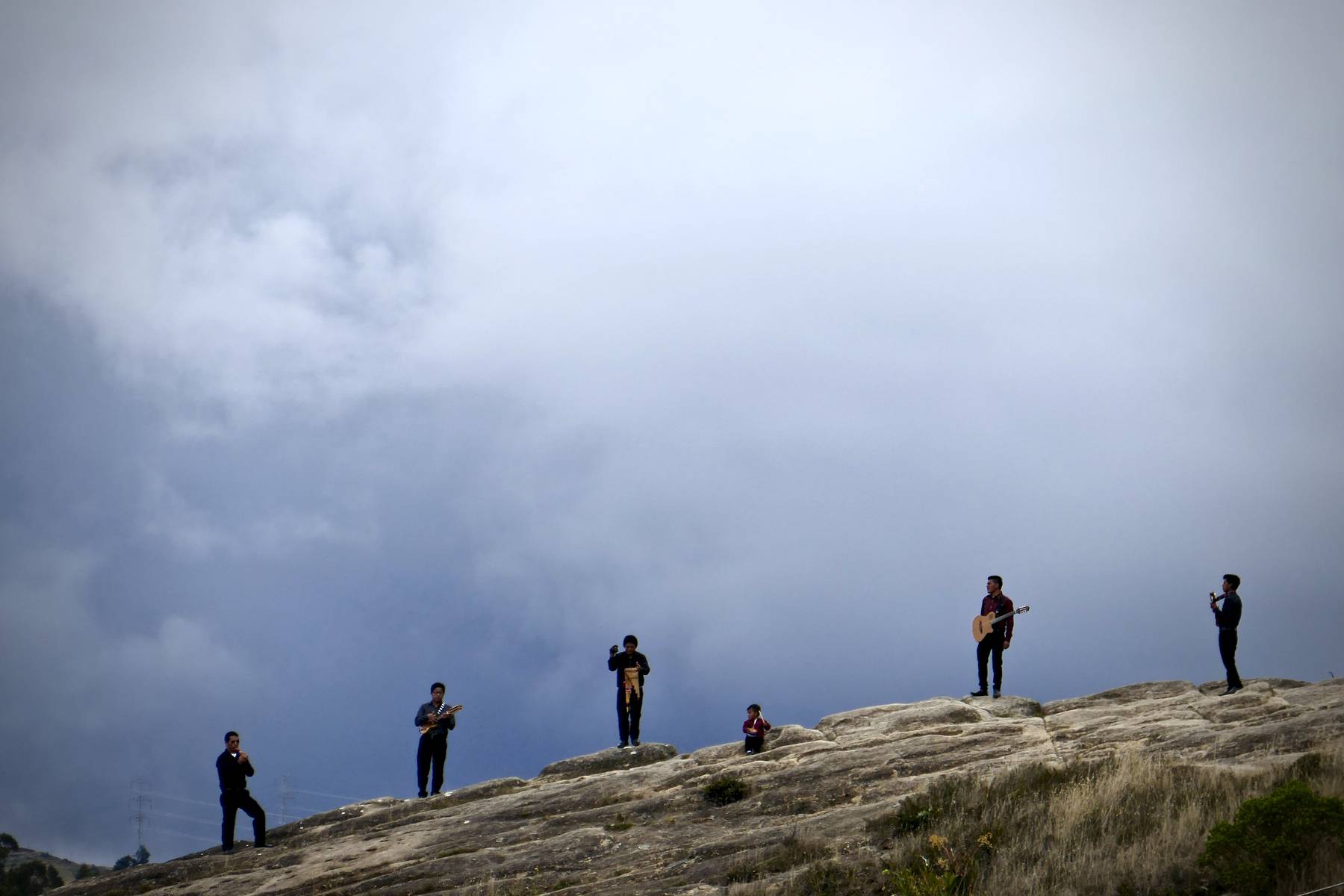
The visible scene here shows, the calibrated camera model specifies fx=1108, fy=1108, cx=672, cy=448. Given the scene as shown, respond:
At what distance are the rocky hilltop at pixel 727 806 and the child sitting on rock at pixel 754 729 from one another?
0.33 meters

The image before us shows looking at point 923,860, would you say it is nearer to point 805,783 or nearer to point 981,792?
point 981,792

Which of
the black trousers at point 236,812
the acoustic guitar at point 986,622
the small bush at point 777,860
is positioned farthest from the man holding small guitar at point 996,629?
the black trousers at point 236,812

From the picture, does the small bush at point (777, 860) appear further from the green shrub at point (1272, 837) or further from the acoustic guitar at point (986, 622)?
the acoustic guitar at point (986, 622)

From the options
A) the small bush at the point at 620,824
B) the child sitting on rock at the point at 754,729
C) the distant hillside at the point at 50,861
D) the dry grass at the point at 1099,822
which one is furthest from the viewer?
the distant hillside at the point at 50,861

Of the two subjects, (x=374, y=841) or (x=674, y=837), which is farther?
(x=374, y=841)

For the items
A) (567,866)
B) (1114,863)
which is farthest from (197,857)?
(1114,863)

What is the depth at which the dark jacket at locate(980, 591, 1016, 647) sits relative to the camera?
27422 mm

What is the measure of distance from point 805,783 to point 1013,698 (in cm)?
837

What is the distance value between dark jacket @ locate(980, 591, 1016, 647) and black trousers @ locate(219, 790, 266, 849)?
17.7 metres

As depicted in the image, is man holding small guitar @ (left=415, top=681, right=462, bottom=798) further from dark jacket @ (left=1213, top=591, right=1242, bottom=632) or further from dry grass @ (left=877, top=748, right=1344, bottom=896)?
dark jacket @ (left=1213, top=591, right=1242, bottom=632)

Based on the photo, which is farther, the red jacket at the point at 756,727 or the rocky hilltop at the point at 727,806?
the red jacket at the point at 756,727

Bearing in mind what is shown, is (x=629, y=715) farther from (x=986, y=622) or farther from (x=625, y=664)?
(x=986, y=622)

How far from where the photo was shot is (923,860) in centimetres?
1544

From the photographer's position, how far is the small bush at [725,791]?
2166cm
